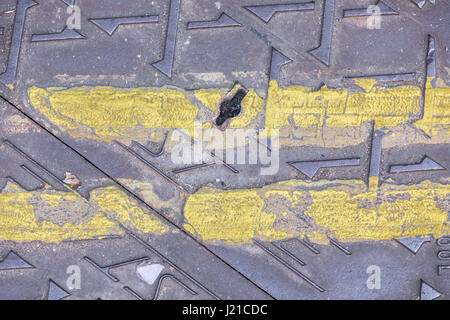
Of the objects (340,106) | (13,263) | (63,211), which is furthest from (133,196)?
(340,106)

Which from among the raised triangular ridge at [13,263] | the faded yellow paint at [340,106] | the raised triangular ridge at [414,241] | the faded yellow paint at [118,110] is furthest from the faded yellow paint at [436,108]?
the raised triangular ridge at [13,263]

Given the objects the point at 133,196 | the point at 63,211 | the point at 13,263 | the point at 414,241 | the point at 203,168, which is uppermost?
the point at 203,168

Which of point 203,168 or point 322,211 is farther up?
point 203,168

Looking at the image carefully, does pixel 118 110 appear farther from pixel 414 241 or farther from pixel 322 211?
pixel 414 241

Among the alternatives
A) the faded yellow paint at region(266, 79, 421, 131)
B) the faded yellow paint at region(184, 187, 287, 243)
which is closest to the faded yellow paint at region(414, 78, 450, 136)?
the faded yellow paint at region(266, 79, 421, 131)

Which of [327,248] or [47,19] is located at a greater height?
[47,19]
